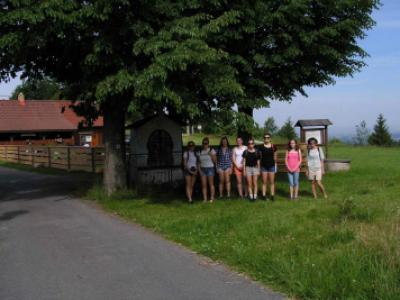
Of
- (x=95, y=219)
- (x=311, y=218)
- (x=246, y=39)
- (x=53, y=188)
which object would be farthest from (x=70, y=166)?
(x=311, y=218)

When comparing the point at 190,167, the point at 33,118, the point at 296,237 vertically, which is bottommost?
the point at 296,237

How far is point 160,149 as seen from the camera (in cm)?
2066

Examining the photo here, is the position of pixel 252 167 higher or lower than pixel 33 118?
lower

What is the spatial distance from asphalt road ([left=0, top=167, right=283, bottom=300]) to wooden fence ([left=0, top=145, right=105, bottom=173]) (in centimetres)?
1396

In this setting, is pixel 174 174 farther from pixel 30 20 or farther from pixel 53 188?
pixel 30 20

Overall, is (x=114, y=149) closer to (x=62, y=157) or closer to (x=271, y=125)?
(x=62, y=157)

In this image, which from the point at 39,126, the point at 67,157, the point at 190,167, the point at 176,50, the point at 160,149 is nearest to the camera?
the point at 176,50

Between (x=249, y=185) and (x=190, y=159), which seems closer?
(x=249, y=185)

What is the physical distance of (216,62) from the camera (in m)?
12.9

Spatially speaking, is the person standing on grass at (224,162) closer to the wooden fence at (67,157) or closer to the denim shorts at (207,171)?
the denim shorts at (207,171)

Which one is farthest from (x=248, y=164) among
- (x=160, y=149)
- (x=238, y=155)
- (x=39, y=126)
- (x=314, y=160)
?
(x=39, y=126)

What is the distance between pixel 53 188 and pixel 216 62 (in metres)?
9.20

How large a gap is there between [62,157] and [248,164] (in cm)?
1813

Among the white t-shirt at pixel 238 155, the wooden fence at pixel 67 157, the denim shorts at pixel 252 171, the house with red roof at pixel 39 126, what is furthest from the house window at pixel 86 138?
the denim shorts at pixel 252 171
